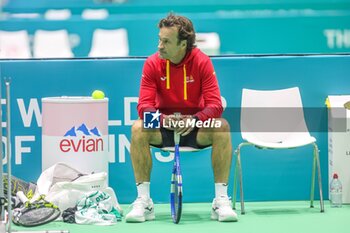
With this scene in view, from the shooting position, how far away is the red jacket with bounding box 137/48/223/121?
6484mm

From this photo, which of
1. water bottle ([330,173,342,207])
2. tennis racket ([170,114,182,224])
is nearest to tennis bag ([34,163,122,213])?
tennis racket ([170,114,182,224])

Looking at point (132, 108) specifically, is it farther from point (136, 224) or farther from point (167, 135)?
point (136, 224)

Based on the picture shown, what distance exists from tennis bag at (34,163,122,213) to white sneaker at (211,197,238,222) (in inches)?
29.6

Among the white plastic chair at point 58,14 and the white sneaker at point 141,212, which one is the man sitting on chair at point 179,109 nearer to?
the white sneaker at point 141,212

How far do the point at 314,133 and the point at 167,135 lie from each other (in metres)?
1.55

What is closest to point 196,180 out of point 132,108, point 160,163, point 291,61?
point 160,163

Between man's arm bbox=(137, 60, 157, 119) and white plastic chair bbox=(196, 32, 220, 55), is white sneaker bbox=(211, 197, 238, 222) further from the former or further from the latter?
white plastic chair bbox=(196, 32, 220, 55)

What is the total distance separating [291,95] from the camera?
7.21m

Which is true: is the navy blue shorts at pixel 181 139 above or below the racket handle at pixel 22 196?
above

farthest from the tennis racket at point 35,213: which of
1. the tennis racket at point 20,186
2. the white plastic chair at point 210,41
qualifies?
the white plastic chair at point 210,41

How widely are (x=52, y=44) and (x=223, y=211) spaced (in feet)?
7.39

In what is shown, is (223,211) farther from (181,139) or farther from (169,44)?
(169,44)

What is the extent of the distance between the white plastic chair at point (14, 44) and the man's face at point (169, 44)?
1.51m

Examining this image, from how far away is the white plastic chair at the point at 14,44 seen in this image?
7410mm
